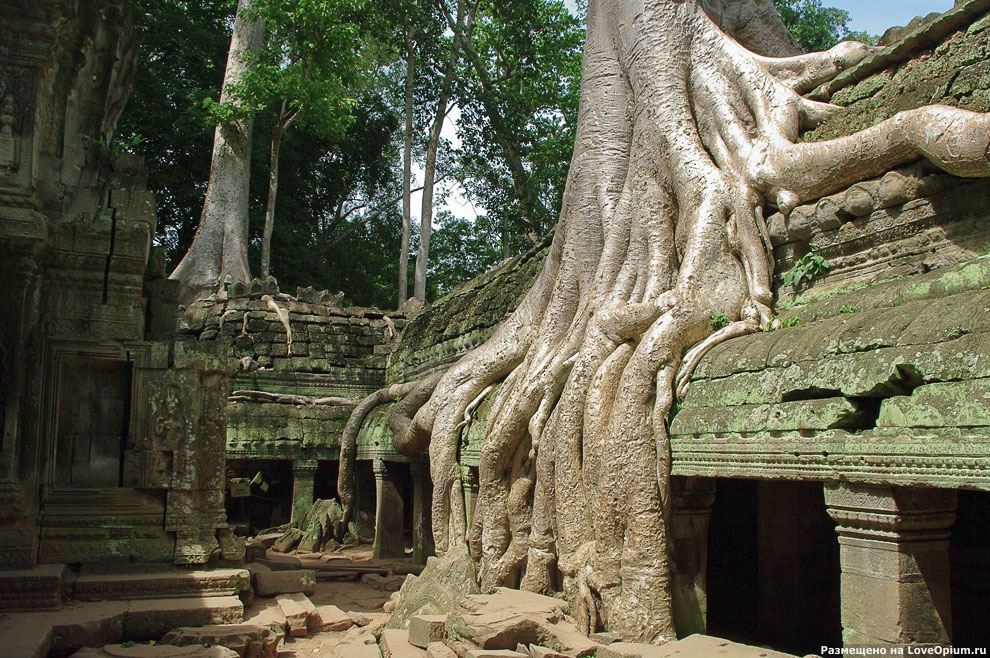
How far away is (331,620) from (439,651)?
1709 mm

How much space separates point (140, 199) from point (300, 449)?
614 centimetres

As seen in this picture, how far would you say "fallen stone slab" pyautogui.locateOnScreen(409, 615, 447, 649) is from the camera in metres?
5.58

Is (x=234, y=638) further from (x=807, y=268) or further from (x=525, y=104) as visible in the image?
(x=525, y=104)

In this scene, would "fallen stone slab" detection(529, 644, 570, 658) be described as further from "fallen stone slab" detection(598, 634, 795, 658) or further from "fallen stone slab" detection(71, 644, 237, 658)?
"fallen stone slab" detection(71, 644, 237, 658)

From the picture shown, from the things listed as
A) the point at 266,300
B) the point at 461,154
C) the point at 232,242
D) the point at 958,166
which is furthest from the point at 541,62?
the point at 958,166

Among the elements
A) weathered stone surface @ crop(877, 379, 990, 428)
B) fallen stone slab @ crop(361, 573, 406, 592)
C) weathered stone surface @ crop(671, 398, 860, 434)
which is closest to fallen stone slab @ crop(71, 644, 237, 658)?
weathered stone surface @ crop(671, 398, 860, 434)

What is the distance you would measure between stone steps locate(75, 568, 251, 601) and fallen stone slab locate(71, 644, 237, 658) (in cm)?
86

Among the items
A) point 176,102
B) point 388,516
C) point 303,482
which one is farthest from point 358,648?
point 176,102

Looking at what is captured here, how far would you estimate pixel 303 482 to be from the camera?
12.3 meters

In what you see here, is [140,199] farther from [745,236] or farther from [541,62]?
[541,62]

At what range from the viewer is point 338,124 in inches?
714

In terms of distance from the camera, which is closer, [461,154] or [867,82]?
[867,82]

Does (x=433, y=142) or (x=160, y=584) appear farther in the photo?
(x=433, y=142)

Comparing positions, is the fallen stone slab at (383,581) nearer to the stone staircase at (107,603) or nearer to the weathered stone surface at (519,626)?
the stone staircase at (107,603)
